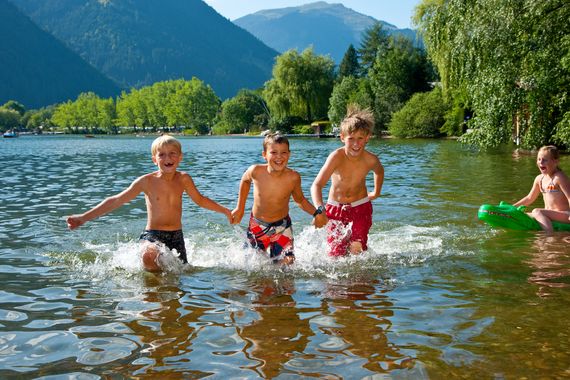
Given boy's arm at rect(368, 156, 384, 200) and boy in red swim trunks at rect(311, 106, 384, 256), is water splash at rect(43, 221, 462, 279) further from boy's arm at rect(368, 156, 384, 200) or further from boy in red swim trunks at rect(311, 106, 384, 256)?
boy's arm at rect(368, 156, 384, 200)

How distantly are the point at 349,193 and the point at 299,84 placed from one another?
67.5 meters

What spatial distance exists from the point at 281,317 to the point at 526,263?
351 cm

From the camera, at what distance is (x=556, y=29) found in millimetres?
15117

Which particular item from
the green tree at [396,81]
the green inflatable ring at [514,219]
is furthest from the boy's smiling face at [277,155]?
the green tree at [396,81]

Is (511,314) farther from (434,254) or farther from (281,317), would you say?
(434,254)

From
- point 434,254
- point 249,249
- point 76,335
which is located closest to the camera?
point 76,335

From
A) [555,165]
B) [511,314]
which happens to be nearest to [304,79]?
[555,165]

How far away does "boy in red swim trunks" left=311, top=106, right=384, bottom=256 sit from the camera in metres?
6.89

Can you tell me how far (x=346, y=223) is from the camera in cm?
707

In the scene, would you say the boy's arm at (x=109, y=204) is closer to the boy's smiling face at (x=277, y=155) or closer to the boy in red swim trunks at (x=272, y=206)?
the boy in red swim trunks at (x=272, y=206)

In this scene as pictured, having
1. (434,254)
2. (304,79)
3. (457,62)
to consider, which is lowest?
(434,254)

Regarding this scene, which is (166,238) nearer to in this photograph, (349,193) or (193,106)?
(349,193)

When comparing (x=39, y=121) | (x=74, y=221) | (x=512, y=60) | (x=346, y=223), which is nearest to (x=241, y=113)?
(x=39, y=121)

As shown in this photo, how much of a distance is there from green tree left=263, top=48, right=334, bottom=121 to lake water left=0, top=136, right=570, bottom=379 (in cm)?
6436
